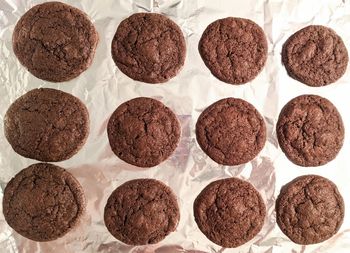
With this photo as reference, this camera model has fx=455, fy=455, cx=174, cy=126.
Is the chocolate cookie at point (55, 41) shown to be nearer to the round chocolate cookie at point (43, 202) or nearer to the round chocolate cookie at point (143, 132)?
the round chocolate cookie at point (143, 132)

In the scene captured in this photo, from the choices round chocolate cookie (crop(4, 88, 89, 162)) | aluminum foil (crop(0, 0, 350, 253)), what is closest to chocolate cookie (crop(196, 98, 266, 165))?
aluminum foil (crop(0, 0, 350, 253))

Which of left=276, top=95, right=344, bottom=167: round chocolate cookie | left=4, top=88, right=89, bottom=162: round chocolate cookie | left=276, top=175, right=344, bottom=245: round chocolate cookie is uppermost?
left=4, top=88, right=89, bottom=162: round chocolate cookie

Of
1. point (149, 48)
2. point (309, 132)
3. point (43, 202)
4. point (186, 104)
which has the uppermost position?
point (149, 48)

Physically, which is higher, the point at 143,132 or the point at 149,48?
the point at 149,48

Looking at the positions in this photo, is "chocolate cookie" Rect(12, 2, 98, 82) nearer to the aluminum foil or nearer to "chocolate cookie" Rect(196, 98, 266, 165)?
the aluminum foil

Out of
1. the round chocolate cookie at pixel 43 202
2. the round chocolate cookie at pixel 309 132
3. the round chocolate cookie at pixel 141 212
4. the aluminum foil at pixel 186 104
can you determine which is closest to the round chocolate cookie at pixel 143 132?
the aluminum foil at pixel 186 104

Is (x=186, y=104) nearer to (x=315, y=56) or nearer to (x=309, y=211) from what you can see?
(x=315, y=56)

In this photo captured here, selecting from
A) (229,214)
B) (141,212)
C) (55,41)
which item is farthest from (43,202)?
(229,214)
